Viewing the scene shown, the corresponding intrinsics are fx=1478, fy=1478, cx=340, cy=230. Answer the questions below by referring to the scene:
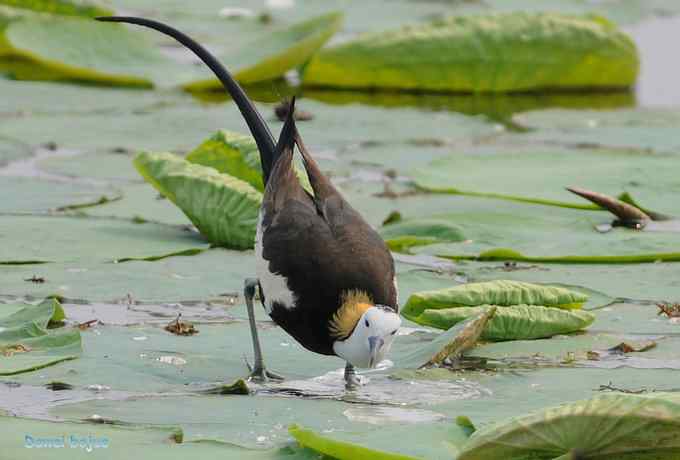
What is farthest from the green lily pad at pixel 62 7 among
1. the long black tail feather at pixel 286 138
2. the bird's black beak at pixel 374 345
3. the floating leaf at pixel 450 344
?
the bird's black beak at pixel 374 345

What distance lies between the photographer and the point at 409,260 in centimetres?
514

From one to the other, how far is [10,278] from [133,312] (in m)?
0.49

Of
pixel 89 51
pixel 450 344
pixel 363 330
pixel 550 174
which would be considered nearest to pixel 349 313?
pixel 363 330

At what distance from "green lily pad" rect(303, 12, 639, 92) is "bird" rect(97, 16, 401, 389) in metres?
4.55

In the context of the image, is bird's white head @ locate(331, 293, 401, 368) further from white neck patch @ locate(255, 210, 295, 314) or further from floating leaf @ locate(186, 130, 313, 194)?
floating leaf @ locate(186, 130, 313, 194)

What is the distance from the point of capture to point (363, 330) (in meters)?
3.67

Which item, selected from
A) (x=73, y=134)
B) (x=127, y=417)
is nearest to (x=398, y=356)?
(x=127, y=417)

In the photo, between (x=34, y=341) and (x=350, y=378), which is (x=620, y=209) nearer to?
(x=350, y=378)

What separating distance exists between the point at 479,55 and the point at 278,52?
1.20 metres

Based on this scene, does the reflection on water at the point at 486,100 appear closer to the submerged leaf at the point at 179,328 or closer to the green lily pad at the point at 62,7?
the green lily pad at the point at 62,7

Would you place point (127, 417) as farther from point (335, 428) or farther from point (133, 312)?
point (133, 312)

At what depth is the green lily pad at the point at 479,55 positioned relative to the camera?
8.56 meters

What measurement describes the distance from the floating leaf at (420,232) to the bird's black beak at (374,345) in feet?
4.87

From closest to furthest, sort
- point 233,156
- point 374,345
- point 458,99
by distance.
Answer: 1. point 374,345
2. point 233,156
3. point 458,99
